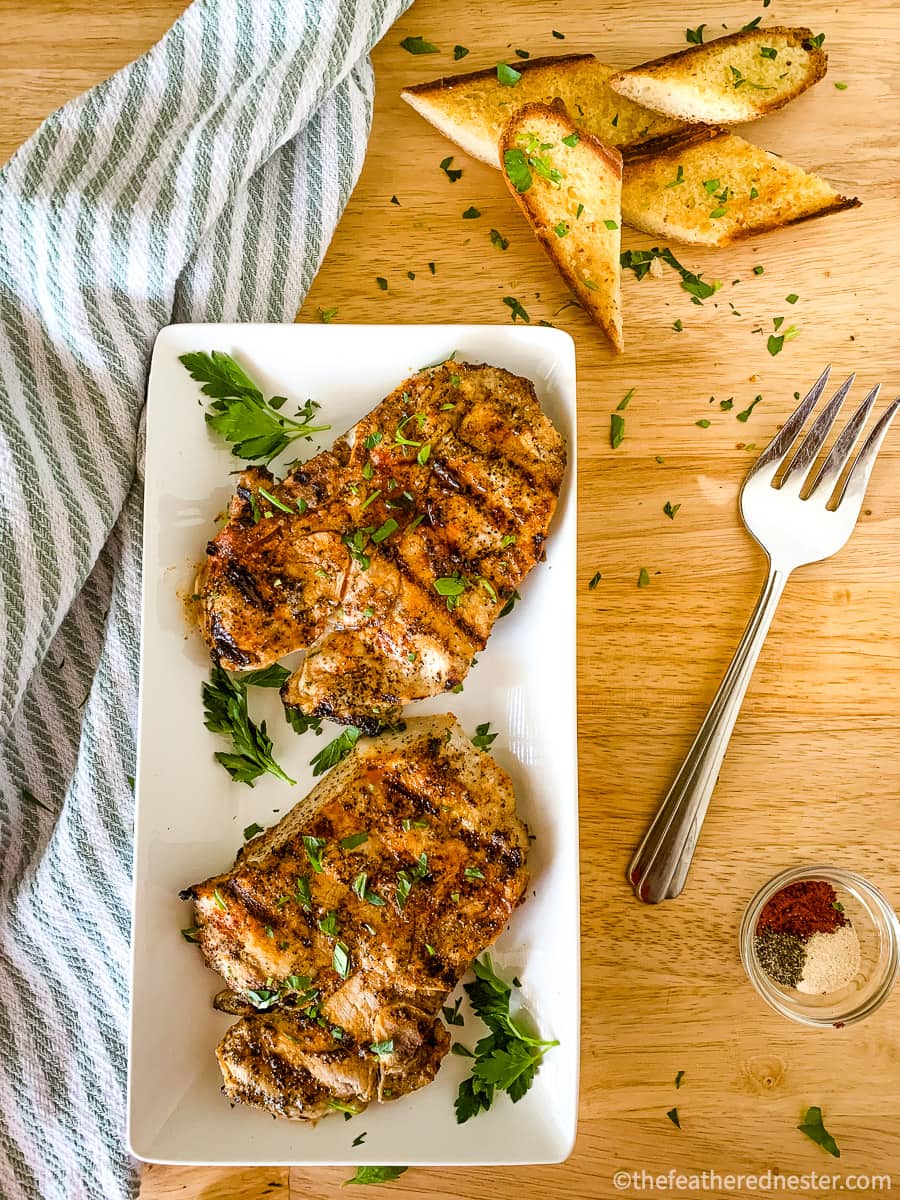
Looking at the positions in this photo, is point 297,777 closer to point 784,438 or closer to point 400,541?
point 400,541

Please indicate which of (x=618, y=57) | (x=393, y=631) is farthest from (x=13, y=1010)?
(x=618, y=57)

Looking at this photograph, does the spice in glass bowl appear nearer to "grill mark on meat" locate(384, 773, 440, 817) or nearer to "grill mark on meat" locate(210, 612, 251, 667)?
"grill mark on meat" locate(384, 773, 440, 817)

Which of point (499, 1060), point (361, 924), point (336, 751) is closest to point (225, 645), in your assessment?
point (336, 751)

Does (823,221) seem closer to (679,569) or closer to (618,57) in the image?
(618,57)

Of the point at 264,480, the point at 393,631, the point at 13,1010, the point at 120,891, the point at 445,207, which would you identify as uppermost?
the point at 445,207

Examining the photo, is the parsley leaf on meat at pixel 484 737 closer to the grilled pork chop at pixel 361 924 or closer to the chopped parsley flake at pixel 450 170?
the grilled pork chop at pixel 361 924

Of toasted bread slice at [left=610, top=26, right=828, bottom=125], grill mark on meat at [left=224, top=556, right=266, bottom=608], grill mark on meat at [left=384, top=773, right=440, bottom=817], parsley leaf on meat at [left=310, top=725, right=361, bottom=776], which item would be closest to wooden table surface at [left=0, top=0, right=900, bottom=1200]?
toasted bread slice at [left=610, top=26, right=828, bottom=125]

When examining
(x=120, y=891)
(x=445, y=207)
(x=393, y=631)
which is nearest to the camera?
(x=393, y=631)

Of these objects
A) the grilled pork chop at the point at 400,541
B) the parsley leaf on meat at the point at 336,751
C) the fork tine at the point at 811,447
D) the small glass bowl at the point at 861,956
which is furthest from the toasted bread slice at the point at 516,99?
the small glass bowl at the point at 861,956

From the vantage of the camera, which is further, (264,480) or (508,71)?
(508,71)
